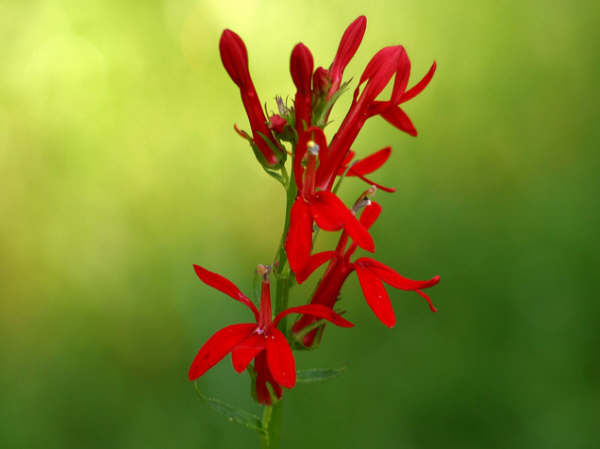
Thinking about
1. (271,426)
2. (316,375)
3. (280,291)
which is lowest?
(271,426)

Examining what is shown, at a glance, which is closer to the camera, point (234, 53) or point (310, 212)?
point (310, 212)

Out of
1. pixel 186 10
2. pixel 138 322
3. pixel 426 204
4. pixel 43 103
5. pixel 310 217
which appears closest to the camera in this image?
pixel 310 217

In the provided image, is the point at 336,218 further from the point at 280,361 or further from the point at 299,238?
the point at 280,361

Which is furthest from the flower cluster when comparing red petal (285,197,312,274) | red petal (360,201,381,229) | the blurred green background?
the blurred green background

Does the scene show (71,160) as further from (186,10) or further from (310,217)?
(310,217)

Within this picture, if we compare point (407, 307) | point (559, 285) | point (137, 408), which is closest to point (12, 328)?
point (137, 408)

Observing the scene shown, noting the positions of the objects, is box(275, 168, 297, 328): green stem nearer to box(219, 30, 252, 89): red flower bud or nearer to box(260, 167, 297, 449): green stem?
box(260, 167, 297, 449): green stem

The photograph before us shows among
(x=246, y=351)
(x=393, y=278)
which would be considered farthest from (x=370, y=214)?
(x=246, y=351)
